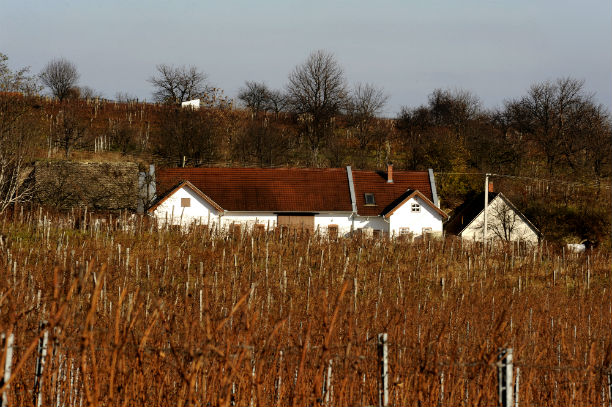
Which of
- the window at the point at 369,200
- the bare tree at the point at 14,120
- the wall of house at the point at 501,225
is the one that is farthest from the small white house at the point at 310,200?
the bare tree at the point at 14,120

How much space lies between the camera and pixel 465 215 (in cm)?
3672

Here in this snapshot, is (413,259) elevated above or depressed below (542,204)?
below

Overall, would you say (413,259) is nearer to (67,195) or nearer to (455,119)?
(67,195)

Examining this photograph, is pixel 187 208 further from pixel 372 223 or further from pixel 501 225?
pixel 501 225

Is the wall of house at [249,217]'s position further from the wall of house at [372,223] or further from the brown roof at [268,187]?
the wall of house at [372,223]

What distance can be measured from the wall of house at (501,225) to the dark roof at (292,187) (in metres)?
2.69

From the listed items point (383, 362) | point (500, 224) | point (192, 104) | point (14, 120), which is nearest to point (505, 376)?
point (383, 362)

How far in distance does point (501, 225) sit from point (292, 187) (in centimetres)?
1046

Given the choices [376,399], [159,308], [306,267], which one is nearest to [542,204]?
[306,267]

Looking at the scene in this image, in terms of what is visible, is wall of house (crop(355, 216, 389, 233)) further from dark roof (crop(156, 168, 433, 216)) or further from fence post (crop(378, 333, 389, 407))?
fence post (crop(378, 333, 389, 407))

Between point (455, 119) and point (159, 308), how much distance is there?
56.5m

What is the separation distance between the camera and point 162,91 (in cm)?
6022

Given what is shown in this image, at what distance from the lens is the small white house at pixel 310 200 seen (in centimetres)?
3375

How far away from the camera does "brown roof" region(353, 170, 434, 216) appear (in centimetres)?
3519
